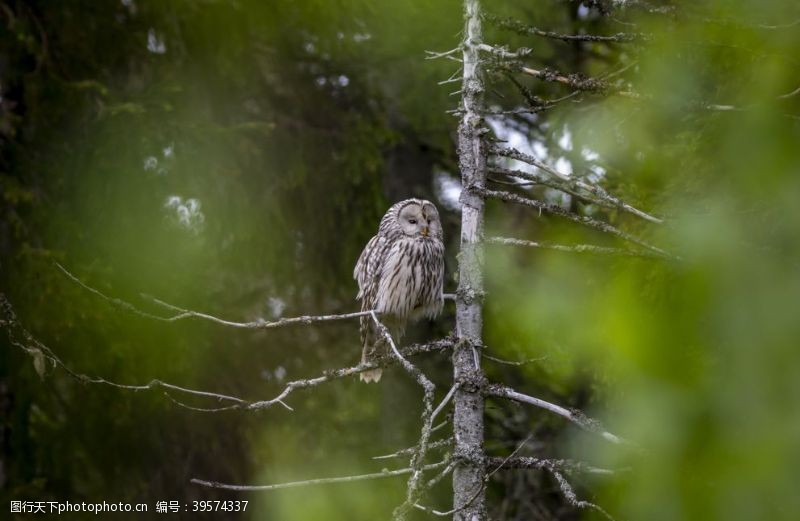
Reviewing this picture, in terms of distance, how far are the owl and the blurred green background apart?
64cm

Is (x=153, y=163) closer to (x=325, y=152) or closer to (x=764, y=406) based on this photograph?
(x=325, y=152)

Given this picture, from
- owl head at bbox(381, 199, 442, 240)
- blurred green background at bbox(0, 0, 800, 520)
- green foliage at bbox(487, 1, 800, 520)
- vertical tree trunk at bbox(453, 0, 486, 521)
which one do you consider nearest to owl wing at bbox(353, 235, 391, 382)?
owl head at bbox(381, 199, 442, 240)

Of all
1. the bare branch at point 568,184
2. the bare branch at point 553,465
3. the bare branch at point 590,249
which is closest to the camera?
the bare branch at point 553,465

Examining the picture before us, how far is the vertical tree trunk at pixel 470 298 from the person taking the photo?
13.0 ft

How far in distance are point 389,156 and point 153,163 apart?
75.0 inches

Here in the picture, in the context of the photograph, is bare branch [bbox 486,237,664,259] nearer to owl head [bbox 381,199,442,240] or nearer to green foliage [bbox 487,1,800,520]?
green foliage [bbox 487,1,800,520]

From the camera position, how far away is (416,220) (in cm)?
608

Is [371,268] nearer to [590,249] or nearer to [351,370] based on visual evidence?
[351,370]

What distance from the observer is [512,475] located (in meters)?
7.65

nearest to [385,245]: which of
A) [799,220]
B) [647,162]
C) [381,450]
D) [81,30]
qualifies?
[647,162]

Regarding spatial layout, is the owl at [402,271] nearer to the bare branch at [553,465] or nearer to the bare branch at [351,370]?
the bare branch at [351,370]

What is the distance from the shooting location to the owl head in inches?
238

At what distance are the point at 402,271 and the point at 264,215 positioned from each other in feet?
6.16

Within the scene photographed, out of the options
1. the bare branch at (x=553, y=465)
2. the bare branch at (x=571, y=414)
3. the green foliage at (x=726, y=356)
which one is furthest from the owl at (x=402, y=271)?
the green foliage at (x=726, y=356)
